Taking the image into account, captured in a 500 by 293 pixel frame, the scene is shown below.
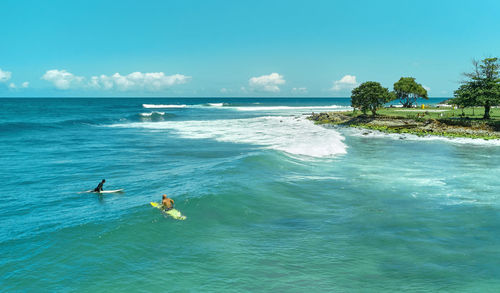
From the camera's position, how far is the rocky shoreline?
3964 cm

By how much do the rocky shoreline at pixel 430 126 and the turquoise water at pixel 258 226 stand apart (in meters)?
14.9

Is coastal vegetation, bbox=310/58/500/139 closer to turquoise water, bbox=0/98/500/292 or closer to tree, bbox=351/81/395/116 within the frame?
tree, bbox=351/81/395/116

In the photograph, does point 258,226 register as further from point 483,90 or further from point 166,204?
point 483,90

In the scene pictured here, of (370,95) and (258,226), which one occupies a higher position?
(370,95)

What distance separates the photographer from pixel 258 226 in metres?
13.7

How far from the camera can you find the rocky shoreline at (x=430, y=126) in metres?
39.6

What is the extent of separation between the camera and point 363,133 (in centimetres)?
4441

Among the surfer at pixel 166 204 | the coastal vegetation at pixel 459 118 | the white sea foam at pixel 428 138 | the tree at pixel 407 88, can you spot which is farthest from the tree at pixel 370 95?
the surfer at pixel 166 204

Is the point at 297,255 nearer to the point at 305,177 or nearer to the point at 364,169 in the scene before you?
the point at 305,177

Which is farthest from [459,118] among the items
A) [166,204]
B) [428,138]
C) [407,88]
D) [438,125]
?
[166,204]

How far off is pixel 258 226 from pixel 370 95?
45798mm

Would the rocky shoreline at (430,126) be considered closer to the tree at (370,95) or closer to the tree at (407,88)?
the tree at (370,95)

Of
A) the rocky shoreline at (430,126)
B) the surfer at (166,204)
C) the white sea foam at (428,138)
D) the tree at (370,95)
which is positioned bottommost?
the surfer at (166,204)

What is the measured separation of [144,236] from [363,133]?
38049 millimetres
